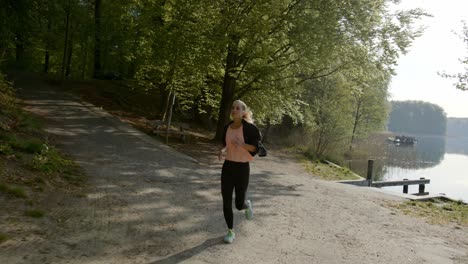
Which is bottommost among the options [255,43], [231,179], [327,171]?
[327,171]

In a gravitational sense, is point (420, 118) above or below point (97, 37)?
above

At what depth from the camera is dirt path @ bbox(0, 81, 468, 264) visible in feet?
15.5

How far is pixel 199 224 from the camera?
20.1 ft

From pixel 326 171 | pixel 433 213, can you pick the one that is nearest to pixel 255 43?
pixel 326 171

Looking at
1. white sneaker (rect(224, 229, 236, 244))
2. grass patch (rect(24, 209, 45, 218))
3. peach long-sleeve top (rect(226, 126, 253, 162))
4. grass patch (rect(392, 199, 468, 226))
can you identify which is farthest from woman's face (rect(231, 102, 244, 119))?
grass patch (rect(392, 199, 468, 226))

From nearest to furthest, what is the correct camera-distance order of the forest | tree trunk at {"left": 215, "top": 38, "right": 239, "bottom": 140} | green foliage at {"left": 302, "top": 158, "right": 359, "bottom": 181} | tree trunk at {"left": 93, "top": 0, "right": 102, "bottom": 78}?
the forest
green foliage at {"left": 302, "top": 158, "right": 359, "bottom": 181}
tree trunk at {"left": 215, "top": 38, "right": 239, "bottom": 140}
tree trunk at {"left": 93, "top": 0, "right": 102, "bottom": 78}

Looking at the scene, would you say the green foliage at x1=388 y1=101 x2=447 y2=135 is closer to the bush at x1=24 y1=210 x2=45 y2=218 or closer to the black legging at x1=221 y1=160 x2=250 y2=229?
the black legging at x1=221 y1=160 x2=250 y2=229

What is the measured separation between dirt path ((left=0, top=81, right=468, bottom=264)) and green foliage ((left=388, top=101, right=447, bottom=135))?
471 ft

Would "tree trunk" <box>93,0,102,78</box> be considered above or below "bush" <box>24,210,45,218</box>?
above

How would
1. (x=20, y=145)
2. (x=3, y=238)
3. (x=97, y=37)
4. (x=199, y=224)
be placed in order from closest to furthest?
(x=3, y=238) < (x=199, y=224) < (x=20, y=145) < (x=97, y=37)

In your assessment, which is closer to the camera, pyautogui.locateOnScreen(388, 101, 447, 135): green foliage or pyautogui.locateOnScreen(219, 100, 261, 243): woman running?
pyautogui.locateOnScreen(219, 100, 261, 243): woman running

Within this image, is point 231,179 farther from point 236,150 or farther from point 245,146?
point 245,146

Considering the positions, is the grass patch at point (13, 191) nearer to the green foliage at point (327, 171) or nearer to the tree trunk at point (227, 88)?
the tree trunk at point (227, 88)

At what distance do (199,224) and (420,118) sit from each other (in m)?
156
